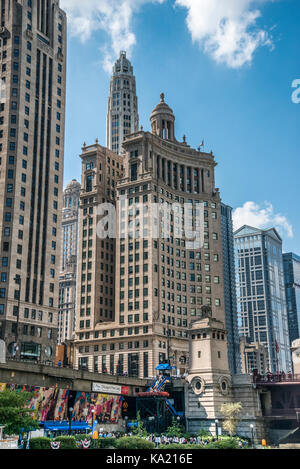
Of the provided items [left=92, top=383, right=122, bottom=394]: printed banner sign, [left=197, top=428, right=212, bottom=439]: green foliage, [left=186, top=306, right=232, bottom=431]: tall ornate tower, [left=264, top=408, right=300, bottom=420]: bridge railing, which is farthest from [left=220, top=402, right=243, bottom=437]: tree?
[left=92, top=383, right=122, bottom=394]: printed banner sign

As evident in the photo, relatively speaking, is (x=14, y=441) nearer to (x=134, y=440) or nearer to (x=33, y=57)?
(x=134, y=440)

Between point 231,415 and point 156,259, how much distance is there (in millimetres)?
54876

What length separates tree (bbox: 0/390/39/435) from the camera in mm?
46562

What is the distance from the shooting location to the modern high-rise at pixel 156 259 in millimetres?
123312

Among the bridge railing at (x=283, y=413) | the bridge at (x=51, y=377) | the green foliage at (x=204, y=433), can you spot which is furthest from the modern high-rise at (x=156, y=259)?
the green foliage at (x=204, y=433)

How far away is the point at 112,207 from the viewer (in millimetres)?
141250

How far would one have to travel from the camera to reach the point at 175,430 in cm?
7750

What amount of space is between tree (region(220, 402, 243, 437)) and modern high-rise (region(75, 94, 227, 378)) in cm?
3936

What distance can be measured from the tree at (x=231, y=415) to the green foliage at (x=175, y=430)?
6871 mm

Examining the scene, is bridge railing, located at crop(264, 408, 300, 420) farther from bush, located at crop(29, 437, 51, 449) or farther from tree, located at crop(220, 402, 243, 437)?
bush, located at crop(29, 437, 51, 449)

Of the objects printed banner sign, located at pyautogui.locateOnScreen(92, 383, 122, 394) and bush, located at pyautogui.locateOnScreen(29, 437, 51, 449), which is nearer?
bush, located at pyautogui.locateOnScreen(29, 437, 51, 449)

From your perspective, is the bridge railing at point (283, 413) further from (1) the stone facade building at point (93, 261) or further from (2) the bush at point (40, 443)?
(1) the stone facade building at point (93, 261)
